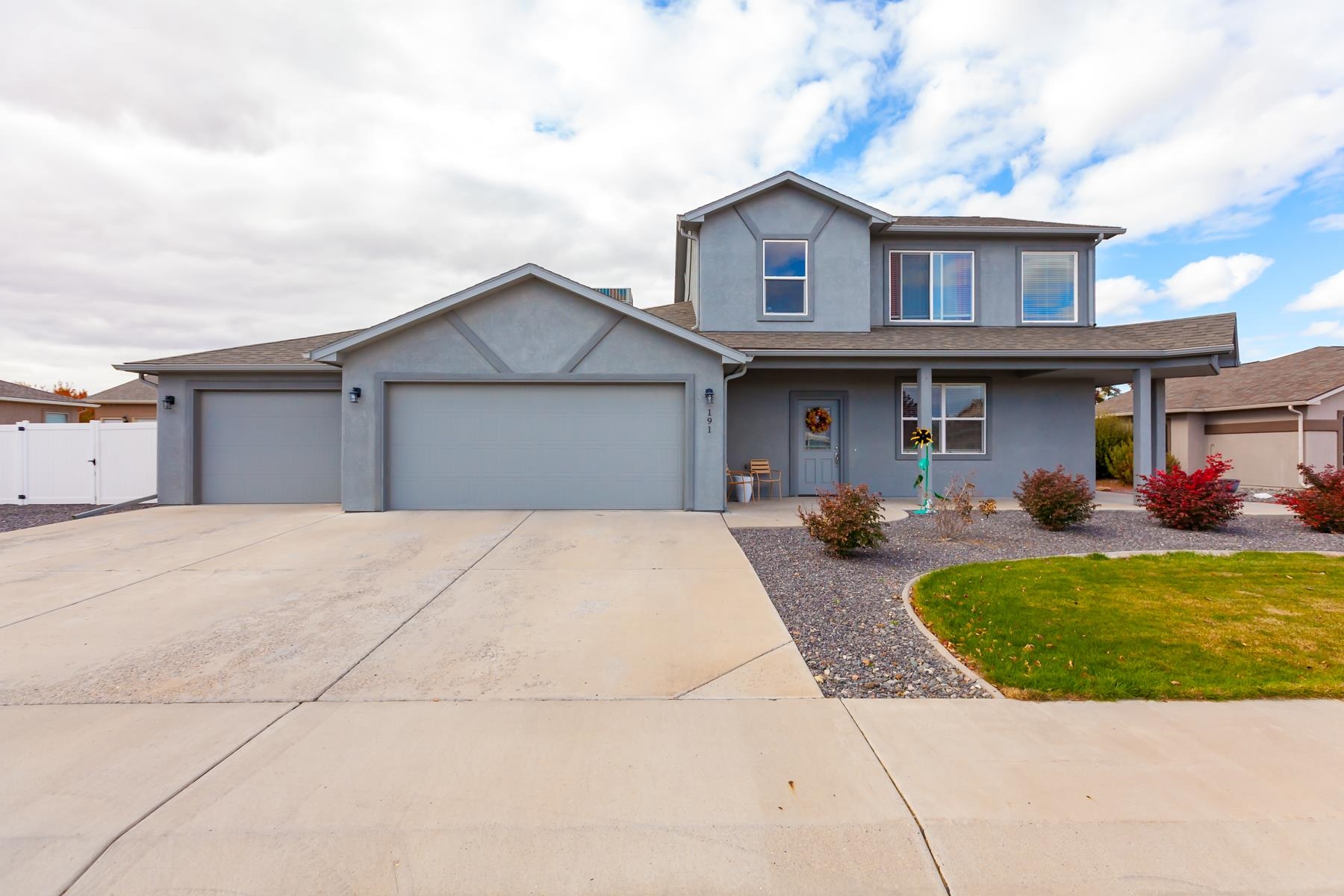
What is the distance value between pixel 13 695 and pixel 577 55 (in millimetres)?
11046

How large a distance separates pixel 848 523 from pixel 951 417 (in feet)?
25.2

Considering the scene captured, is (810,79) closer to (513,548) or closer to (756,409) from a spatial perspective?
(756,409)

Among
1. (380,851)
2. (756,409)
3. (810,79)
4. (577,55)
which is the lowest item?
(380,851)

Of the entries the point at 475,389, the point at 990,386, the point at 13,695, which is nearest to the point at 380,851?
the point at 13,695

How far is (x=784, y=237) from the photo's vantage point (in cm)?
1300

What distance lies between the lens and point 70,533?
918cm

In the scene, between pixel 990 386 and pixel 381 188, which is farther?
pixel 381 188

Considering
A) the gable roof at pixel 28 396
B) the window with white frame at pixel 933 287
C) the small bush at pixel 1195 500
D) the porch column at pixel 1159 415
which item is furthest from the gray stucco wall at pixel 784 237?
the gable roof at pixel 28 396

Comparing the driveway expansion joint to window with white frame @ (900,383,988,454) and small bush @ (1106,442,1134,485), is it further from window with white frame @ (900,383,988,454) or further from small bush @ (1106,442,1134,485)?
small bush @ (1106,442,1134,485)

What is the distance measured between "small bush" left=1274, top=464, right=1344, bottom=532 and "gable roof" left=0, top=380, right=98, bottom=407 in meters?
35.0

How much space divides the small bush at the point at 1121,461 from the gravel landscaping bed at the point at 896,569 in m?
6.68

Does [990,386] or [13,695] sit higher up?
[990,386]

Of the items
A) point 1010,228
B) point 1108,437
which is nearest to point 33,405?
point 1010,228

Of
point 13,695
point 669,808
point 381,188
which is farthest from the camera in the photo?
point 381,188
